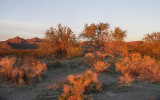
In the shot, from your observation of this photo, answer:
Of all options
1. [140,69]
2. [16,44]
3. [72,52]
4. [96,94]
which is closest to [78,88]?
[96,94]

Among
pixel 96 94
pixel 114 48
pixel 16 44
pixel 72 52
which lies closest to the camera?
pixel 96 94

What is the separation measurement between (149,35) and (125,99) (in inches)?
652

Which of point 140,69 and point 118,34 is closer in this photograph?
point 140,69

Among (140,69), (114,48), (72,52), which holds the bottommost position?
(140,69)

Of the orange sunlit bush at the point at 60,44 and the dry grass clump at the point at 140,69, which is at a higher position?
the orange sunlit bush at the point at 60,44

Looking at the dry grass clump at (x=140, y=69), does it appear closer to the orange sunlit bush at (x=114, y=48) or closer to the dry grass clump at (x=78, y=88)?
the dry grass clump at (x=78, y=88)

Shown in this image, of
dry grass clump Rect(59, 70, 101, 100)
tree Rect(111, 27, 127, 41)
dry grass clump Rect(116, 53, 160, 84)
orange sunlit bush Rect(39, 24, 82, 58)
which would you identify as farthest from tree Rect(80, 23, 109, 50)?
dry grass clump Rect(59, 70, 101, 100)

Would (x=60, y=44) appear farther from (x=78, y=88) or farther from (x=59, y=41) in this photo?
(x=78, y=88)

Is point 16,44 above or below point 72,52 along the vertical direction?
above

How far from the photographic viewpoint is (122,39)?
72.4 feet

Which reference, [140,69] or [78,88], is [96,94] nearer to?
[78,88]

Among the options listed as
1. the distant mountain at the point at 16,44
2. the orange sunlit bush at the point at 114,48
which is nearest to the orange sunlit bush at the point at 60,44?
the orange sunlit bush at the point at 114,48

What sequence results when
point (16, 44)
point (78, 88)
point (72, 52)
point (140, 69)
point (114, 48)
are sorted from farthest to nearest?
point (16, 44) → point (114, 48) → point (72, 52) → point (140, 69) → point (78, 88)

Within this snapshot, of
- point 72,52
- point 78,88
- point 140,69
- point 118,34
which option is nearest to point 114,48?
point 118,34
